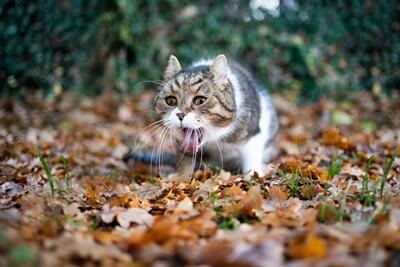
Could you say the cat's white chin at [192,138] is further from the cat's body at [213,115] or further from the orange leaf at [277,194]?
the orange leaf at [277,194]

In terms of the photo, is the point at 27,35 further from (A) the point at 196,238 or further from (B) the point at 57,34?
(A) the point at 196,238

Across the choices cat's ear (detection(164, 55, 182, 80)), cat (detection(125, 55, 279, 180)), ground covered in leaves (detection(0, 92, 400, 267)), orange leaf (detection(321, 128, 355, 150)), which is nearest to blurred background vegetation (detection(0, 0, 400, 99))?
ground covered in leaves (detection(0, 92, 400, 267))

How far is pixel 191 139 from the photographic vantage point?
11.8ft

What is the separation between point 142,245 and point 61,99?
5317 mm

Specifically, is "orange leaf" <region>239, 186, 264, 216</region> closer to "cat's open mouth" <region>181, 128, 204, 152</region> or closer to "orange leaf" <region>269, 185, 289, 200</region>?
"orange leaf" <region>269, 185, 289, 200</region>

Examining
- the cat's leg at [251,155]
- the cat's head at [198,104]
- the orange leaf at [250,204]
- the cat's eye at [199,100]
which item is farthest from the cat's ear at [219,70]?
the orange leaf at [250,204]

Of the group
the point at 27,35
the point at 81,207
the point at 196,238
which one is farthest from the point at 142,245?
the point at 27,35

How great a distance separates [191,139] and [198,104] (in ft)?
0.89

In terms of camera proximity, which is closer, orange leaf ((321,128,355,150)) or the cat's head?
the cat's head

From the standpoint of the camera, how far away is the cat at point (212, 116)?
351 cm

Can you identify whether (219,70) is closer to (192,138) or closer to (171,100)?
(171,100)

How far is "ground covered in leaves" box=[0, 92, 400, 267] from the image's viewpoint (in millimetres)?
1738

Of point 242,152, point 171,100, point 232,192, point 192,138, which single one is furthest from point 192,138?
point 232,192

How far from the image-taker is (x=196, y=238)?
6.68 feet
